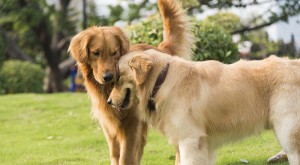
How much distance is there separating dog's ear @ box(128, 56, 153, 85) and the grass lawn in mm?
1458

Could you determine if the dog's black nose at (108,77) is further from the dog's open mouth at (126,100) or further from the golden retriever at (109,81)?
the dog's open mouth at (126,100)

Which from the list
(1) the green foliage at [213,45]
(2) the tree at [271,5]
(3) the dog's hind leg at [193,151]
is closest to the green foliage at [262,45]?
(2) the tree at [271,5]

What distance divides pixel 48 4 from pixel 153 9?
673 centimetres

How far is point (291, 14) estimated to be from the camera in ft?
42.6

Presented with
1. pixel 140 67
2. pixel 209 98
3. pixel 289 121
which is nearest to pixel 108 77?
pixel 140 67

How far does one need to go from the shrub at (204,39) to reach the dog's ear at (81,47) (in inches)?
141

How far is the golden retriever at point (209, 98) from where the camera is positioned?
4.99 meters

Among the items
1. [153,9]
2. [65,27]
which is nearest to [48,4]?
[65,27]

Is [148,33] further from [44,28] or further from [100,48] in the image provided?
[44,28]

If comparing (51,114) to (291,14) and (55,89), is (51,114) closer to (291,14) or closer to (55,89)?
(291,14)

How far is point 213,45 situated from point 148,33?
3.93 feet

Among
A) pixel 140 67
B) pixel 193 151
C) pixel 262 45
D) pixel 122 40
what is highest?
pixel 122 40

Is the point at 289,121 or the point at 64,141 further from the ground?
the point at 289,121

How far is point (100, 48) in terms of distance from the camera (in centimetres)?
545
